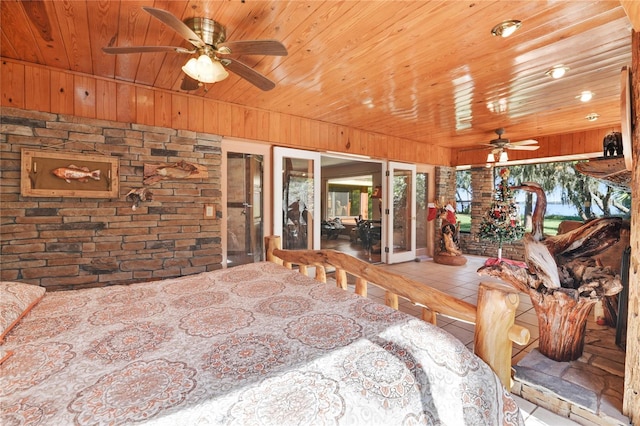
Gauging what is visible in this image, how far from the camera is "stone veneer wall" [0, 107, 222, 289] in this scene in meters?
2.63

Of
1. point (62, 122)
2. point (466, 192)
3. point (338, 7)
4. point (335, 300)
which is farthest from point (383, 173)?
point (62, 122)

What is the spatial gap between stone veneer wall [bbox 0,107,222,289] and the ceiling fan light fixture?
1.51 meters

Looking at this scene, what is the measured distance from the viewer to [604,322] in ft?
9.15

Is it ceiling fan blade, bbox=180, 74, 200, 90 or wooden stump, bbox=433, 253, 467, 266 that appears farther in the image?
wooden stump, bbox=433, 253, 467, 266

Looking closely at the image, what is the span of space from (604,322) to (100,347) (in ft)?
13.1

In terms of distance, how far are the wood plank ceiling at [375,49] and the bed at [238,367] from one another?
6.08ft

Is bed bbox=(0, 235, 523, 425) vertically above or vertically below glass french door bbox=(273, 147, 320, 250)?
below

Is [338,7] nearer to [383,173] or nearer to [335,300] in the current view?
[335,300]

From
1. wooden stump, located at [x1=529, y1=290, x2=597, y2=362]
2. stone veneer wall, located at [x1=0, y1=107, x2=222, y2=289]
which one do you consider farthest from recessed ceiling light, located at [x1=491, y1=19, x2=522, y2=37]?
stone veneer wall, located at [x1=0, y1=107, x2=222, y2=289]

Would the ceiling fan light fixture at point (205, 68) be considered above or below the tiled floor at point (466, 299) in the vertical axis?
above

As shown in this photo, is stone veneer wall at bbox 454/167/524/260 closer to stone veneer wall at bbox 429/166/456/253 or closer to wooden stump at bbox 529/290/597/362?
stone veneer wall at bbox 429/166/456/253

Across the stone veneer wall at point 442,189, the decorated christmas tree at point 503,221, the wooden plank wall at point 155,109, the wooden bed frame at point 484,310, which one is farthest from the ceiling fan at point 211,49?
the stone veneer wall at point 442,189

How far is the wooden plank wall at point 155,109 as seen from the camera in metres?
2.67

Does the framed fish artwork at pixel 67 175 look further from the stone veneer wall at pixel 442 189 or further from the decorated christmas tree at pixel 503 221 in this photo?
the stone veneer wall at pixel 442 189
